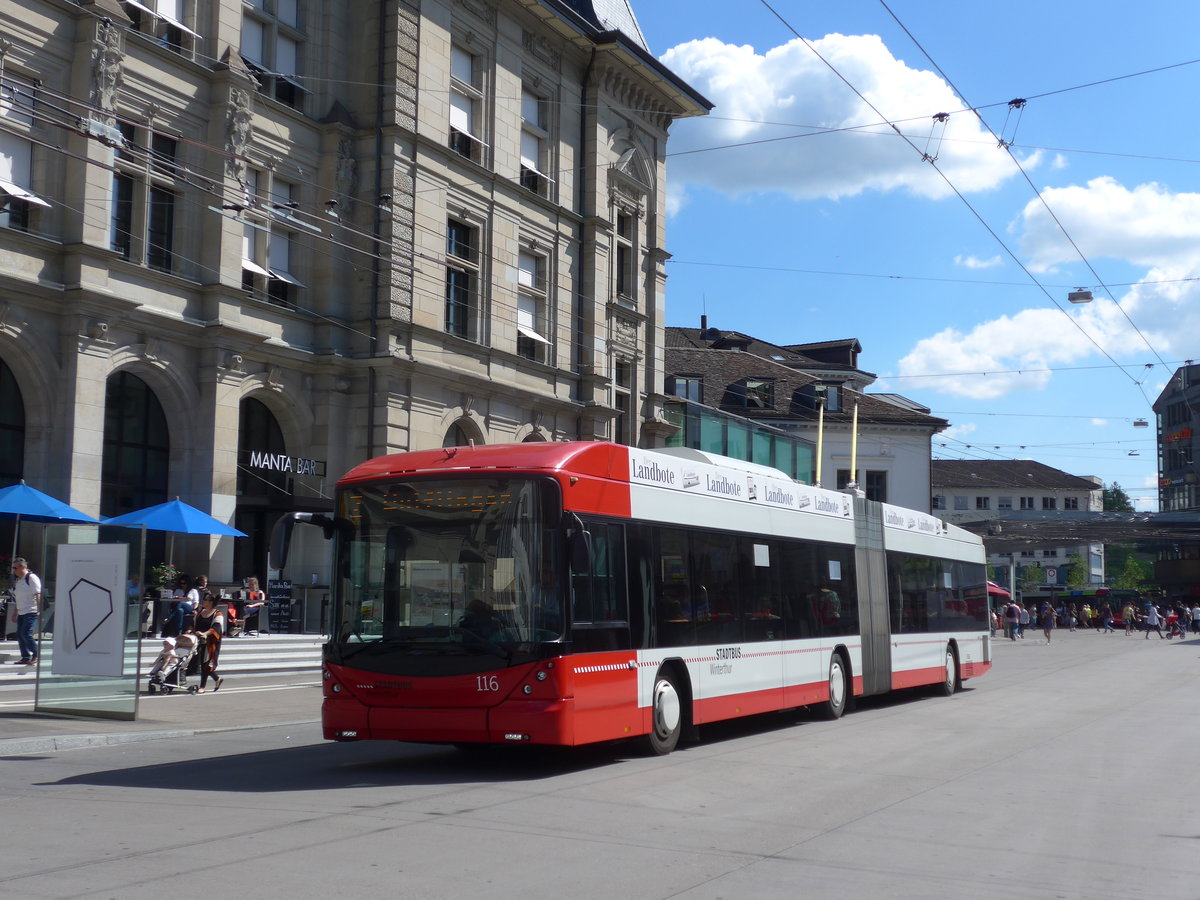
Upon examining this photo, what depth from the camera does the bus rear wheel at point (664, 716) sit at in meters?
13.3

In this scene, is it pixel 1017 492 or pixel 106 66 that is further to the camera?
pixel 1017 492

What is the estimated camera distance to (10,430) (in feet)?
79.3

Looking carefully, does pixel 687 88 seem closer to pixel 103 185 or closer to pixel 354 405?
pixel 354 405

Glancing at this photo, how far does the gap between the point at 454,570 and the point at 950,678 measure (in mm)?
13727

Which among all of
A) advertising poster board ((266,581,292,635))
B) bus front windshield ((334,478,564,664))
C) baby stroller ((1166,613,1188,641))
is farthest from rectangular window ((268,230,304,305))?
baby stroller ((1166,613,1188,641))

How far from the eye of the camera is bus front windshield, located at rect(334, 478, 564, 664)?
38.1ft

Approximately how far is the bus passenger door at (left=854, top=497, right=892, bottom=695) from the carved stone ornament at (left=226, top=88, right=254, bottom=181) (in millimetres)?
14778

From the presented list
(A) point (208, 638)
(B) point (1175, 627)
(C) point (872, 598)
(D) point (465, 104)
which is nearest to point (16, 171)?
(A) point (208, 638)

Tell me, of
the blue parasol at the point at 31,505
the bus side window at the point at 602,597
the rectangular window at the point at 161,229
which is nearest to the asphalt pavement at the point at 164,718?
the blue parasol at the point at 31,505

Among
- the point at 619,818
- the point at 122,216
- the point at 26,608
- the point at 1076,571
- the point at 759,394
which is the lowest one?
the point at 619,818

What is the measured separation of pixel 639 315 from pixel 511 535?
3017 centimetres

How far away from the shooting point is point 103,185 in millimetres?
24734

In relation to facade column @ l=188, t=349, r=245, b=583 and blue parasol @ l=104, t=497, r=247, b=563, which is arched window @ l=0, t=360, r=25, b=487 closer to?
blue parasol @ l=104, t=497, r=247, b=563

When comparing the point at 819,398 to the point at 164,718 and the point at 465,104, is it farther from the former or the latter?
the point at 164,718
